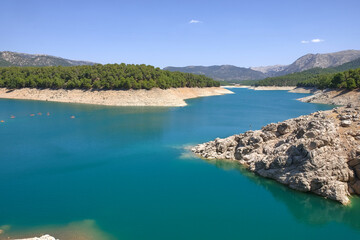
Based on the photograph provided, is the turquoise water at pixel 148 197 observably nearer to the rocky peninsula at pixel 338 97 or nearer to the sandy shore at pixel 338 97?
the sandy shore at pixel 338 97

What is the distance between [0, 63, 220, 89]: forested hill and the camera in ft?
241

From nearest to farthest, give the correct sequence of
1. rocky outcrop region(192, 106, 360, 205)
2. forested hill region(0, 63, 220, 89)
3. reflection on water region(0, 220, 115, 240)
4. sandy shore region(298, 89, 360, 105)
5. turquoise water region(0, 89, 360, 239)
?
reflection on water region(0, 220, 115, 240)
turquoise water region(0, 89, 360, 239)
rocky outcrop region(192, 106, 360, 205)
sandy shore region(298, 89, 360, 105)
forested hill region(0, 63, 220, 89)

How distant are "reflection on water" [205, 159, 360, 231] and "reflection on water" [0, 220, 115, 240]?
11828 mm

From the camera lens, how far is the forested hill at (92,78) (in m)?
73.3

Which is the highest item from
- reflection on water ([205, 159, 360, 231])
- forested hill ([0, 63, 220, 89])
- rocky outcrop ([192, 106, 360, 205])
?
forested hill ([0, 63, 220, 89])

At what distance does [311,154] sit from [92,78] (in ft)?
229

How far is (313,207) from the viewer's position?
56.9 feet

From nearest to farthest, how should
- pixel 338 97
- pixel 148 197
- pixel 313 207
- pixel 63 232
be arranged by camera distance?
pixel 63 232
pixel 313 207
pixel 148 197
pixel 338 97

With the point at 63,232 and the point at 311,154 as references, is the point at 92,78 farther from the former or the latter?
the point at 311,154

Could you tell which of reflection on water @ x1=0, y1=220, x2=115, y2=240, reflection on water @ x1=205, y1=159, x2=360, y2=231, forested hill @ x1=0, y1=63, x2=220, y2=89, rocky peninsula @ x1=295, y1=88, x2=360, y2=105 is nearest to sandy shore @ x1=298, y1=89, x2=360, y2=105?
rocky peninsula @ x1=295, y1=88, x2=360, y2=105

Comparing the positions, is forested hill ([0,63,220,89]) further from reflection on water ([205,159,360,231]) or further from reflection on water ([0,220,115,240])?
reflection on water ([0,220,115,240])

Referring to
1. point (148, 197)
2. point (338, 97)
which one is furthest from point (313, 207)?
point (338, 97)

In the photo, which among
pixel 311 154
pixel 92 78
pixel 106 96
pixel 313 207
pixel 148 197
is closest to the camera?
pixel 313 207

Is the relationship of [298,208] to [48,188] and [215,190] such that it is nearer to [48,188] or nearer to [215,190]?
[215,190]
